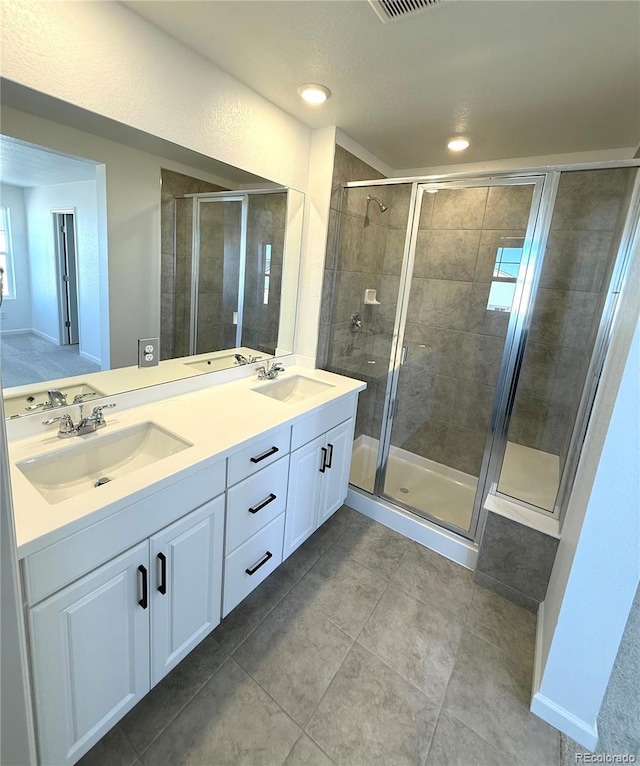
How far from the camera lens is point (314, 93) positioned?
69.4 inches

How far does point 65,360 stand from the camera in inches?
56.6

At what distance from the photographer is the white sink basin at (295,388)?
2.23 metres

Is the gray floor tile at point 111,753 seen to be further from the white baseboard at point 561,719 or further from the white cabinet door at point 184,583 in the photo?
the white baseboard at point 561,719

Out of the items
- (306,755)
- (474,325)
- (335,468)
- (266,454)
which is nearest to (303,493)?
(335,468)

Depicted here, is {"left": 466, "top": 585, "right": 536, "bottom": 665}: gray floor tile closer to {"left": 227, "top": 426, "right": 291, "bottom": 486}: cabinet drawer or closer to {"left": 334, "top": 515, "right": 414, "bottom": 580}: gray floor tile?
{"left": 334, "top": 515, "right": 414, "bottom": 580}: gray floor tile

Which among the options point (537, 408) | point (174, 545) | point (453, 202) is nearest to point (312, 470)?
point (174, 545)

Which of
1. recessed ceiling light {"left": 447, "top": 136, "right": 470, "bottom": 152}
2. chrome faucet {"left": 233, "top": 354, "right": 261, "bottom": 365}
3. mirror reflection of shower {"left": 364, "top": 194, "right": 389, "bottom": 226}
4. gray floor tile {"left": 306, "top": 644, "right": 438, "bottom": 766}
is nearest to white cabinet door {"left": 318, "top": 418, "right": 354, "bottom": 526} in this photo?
chrome faucet {"left": 233, "top": 354, "right": 261, "bottom": 365}

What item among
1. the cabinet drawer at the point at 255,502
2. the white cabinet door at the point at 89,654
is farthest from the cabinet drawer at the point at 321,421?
the white cabinet door at the point at 89,654

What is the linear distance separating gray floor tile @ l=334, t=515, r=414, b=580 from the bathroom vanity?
485 millimetres

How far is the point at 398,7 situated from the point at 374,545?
2412mm

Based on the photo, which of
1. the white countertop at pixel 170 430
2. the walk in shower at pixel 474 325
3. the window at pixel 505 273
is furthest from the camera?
the window at pixel 505 273

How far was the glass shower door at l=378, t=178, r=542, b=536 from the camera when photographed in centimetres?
241

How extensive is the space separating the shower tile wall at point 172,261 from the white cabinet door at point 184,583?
83 cm

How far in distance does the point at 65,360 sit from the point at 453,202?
7.94ft
